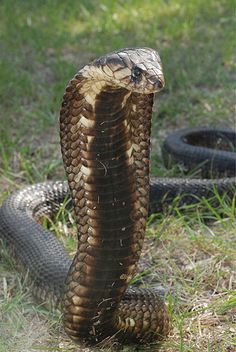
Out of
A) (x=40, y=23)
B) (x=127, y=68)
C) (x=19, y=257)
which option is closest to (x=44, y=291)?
(x=19, y=257)

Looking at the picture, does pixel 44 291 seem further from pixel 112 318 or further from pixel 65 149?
pixel 65 149

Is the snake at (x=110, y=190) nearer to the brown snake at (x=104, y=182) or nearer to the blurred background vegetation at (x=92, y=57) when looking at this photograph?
the brown snake at (x=104, y=182)

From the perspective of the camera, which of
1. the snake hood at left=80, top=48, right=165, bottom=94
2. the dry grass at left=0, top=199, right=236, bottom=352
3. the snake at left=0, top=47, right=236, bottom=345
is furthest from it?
the dry grass at left=0, top=199, right=236, bottom=352

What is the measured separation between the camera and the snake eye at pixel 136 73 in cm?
245

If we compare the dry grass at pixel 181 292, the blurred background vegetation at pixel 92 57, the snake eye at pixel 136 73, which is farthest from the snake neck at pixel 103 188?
the blurred background vegetation at pixel 92 57

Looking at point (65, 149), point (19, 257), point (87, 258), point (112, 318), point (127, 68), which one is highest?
point (127, 68)

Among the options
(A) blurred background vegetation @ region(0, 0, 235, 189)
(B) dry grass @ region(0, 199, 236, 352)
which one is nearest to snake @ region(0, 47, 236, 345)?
(B) dry grass @ region(0, 199, 236, 352)

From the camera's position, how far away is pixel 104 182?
9.41 feet

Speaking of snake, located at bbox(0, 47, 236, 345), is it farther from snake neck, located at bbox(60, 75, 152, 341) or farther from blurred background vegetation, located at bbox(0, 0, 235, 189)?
blurred background vegetation, located at bbox(0, 0, 235, 189)

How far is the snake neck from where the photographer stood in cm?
275

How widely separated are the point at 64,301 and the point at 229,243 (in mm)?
1378

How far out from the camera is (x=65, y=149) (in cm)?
289

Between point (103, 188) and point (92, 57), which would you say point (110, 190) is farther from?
point (92, 57)

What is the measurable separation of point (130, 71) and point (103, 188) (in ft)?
1.76
